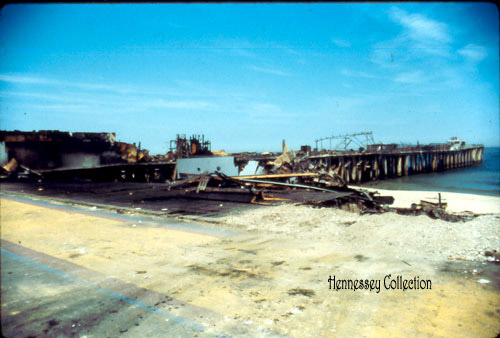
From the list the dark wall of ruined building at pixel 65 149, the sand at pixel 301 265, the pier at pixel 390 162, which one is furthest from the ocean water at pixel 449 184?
the sand at pixel 301 265

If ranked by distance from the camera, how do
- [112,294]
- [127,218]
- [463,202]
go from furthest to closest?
1. [463,202]
2. [127,218]
3. [112,294]

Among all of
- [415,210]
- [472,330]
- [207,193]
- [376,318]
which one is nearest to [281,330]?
[376,318]

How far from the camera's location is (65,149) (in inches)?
915

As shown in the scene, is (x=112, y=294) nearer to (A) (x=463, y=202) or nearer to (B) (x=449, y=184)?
(A) (x=463, y=202)

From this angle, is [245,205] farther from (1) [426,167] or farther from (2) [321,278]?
(1) [426,167]

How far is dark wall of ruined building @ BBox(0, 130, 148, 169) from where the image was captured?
2120 centimetres

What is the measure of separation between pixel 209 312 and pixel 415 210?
6.76 m

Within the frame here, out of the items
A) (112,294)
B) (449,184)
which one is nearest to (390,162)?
(449,184)

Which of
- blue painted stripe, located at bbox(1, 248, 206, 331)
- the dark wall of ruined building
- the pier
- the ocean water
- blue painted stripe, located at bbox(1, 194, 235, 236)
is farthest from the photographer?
the pier

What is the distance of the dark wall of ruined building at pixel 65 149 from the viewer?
2120 centimetres

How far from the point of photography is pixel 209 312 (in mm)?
2584

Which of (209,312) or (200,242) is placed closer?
(209,312)

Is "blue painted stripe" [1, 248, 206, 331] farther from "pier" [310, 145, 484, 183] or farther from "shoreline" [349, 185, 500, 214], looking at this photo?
"pier" [310, 145, 484, 183]

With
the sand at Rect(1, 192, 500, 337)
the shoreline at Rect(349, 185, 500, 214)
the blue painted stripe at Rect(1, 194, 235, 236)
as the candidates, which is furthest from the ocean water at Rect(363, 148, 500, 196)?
the blue painted stripe at Rect(1, 194, 235, 236)
